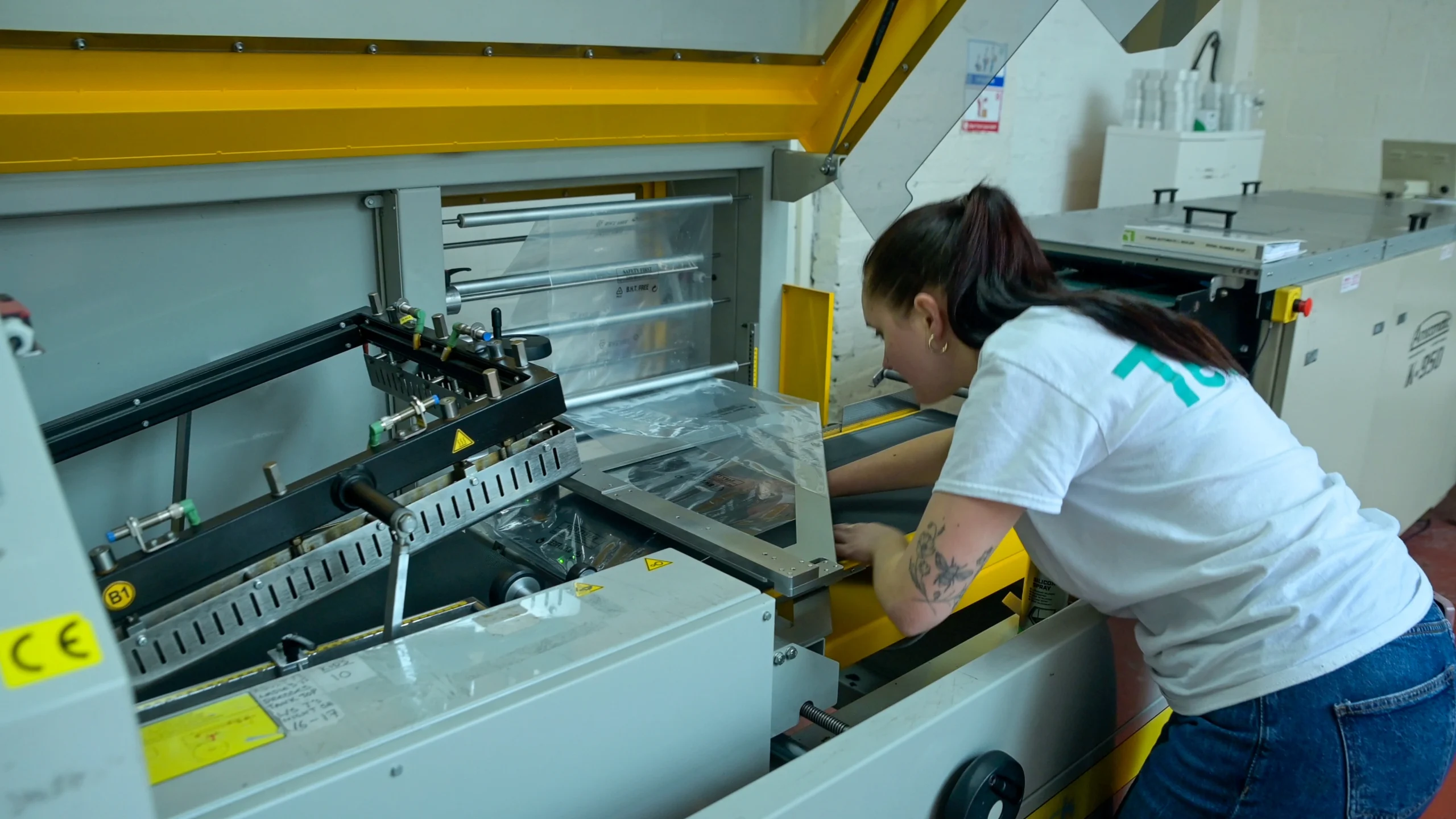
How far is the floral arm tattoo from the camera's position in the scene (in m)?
0.93

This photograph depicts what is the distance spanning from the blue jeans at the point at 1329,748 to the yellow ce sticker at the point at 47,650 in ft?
2.97

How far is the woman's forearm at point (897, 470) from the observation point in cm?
134

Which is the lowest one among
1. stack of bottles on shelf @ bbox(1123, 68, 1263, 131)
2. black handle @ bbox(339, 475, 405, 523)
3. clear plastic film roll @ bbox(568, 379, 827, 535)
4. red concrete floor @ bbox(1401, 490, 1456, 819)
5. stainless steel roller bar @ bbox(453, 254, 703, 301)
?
red concrete floor @ bbox(1401, 490, 1456, 819)

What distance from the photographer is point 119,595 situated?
70 cm

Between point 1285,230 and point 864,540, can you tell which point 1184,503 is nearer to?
point 864,540

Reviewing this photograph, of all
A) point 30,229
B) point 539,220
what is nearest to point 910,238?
point 539,220

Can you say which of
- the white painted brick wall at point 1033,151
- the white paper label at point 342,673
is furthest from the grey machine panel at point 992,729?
the white painted brick wall at point 1033,151

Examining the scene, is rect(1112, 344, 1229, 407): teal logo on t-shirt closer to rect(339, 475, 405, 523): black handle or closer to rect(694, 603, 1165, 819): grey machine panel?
rect(694, 603, 1165, 819): grey machine panel

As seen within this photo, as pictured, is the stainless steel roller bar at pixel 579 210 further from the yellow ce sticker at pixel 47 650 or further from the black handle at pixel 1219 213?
the black handle at pixel 1219 213

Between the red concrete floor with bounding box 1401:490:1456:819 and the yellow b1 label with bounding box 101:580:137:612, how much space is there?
273 centimetres

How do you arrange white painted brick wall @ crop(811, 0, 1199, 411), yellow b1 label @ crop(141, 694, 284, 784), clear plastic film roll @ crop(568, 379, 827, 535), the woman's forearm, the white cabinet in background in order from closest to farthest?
yellow b1 label @ crop(141, 694, 284, 784) → clear plastic film roll @ crop(568, 379, 827, 535) → the woman's forearm → white painted brick wall @ crop(811, 0, 1199, 411) → the white cabinet in background

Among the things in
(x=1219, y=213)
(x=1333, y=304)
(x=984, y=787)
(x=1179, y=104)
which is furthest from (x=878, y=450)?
(x=1179, y=104)

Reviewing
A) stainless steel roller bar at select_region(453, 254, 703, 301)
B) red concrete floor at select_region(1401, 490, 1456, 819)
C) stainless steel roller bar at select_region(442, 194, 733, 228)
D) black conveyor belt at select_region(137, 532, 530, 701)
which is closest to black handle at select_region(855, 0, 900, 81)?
stainless steel roller bar at select_region(442, 194, 733, 228)

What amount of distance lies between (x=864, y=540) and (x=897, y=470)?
27 cm
